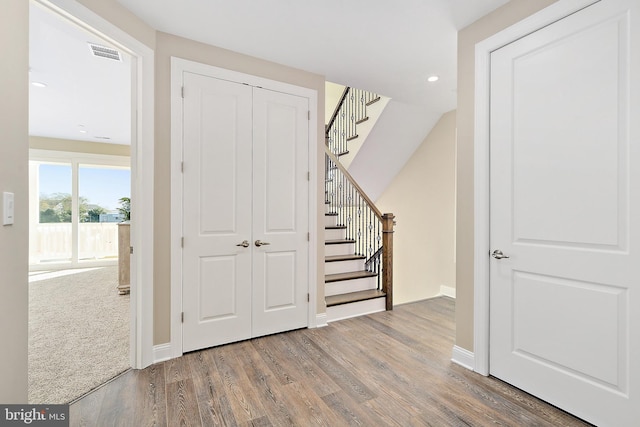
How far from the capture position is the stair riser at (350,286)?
3.64 m

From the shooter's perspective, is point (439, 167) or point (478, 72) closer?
point (478, 72)

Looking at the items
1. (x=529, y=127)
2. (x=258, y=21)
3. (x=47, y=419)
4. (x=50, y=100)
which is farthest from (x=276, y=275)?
(x=50, y=100)

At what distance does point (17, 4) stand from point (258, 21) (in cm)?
145

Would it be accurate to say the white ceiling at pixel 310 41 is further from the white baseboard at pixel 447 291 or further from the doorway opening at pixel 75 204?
the white baseboard at pixel 447 291

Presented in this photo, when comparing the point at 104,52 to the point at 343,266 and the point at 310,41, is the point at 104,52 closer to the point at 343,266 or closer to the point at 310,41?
the point at 310,41

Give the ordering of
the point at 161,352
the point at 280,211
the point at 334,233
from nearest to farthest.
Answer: the point at 161,352 → the point at 280,211 → the point at 334,233

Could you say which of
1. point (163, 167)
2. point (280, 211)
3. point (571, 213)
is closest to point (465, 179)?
point (571, 213)

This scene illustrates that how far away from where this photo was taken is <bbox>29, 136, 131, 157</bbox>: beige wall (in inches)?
241

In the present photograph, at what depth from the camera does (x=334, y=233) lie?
4.44 meters

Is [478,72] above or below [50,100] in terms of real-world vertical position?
below

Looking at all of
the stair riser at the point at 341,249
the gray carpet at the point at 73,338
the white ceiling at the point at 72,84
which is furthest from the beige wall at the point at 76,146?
the stair riser at the point at 341,249

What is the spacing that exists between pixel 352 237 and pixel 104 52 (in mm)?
3803

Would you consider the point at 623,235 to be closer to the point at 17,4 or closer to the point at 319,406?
the point at 319,406

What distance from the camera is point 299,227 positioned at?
3148 mm
